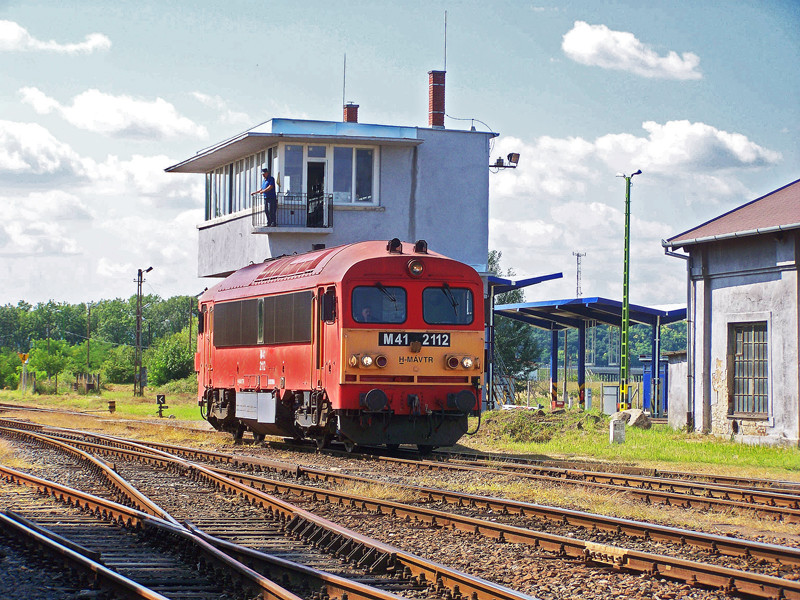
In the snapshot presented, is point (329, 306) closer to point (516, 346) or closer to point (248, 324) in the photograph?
point (248, 324)

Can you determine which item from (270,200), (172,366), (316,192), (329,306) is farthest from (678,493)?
(172,366)

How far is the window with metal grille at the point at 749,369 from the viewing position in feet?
73.3

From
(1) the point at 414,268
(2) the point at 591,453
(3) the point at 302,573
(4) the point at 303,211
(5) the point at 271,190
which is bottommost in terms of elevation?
(3) the point at 302,573

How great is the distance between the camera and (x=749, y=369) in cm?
2281

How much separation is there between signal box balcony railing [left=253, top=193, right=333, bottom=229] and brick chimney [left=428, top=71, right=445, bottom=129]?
18.1 ft

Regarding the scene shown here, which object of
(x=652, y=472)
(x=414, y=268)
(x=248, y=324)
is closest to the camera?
(x=652, y=472)

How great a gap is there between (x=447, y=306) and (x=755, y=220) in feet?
29.1

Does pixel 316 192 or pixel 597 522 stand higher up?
pixel 316 192

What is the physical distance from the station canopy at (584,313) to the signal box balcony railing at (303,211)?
8369 mm

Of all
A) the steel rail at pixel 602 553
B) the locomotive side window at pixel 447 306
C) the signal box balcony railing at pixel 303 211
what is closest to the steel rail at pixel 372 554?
the steel rail at pixel 602 553

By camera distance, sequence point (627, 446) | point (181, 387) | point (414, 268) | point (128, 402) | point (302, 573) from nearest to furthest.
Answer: point (302, 573)
point (414, 268)
point (627, 446)
point (128, 402)
point (181, 387)

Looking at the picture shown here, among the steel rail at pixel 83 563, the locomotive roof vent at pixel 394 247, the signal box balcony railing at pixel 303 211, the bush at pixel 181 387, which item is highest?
the signal box balcony railing at pixel 303 211

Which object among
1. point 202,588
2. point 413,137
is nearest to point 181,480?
point 202,588

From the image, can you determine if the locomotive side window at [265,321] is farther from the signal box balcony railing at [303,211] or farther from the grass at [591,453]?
the signal box balcony railing at [303,211]
